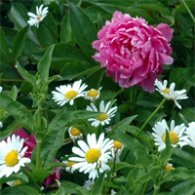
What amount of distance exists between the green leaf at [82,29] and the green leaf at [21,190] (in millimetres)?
514

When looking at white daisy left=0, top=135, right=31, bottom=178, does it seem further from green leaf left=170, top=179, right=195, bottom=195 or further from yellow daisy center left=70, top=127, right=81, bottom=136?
green leaf left=170, top=179, right=195, bottom=195

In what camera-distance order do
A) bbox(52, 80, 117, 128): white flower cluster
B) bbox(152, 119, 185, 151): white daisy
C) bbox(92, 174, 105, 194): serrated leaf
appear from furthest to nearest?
bbox(52, 80, 117, 128): white flower cluster < bbox(152, 119, 185, 151): white daisy < bbox(92, 174, 105, 194): serrated leaf

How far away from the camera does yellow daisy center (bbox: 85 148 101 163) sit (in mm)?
1112

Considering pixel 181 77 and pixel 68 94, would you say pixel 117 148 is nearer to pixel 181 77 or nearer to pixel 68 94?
pixel 68 94

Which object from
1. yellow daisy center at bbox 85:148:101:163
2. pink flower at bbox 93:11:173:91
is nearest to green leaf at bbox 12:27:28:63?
pink flower at bbox 93:11:173:91

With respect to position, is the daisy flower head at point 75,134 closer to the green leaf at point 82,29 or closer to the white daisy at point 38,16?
the green leaf at point 82,29

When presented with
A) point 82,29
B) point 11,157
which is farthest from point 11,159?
point 82,29

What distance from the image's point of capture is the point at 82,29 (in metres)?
1.59

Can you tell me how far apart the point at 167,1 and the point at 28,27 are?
1.20ft

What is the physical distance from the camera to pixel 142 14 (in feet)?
5.31

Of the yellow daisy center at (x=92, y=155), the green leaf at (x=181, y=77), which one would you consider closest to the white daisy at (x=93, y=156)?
the yellow daisy center at (x=92, y=155)

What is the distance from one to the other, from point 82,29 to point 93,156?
0.54m

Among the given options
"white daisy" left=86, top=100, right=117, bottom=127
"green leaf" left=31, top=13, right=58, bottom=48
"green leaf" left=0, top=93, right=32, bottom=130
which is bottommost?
"green leaf" left=0, top=93, right=32, bottom=130

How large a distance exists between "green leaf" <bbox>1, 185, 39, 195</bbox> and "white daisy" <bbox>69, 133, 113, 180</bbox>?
83mm
